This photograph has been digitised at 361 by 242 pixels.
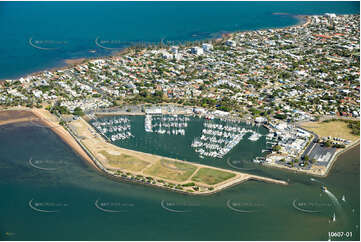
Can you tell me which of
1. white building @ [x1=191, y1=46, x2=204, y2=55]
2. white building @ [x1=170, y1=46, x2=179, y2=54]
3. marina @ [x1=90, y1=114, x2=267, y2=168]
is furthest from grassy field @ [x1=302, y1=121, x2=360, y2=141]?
white building @ [x1=170, y1=46, x2=179, y2=54]

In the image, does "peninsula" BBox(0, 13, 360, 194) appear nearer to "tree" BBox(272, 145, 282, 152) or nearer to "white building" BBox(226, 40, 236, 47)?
"tree" BBox(272, 145, 282, 152)

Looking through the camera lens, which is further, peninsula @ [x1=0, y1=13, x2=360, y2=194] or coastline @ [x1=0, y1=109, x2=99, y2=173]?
coastline @ [x1=0, y1=109, x2=99, y2=173]

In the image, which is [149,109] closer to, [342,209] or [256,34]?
[342,209]

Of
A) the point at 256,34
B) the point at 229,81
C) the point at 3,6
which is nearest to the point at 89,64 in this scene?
the point at 229,81

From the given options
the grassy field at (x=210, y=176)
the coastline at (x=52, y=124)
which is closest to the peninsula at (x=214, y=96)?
the grassy field at (x=210, y=176)

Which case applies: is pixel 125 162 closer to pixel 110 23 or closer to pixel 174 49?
pixel 174 49

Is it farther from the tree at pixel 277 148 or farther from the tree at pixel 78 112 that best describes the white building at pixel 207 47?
the tree at pixel 277 148
